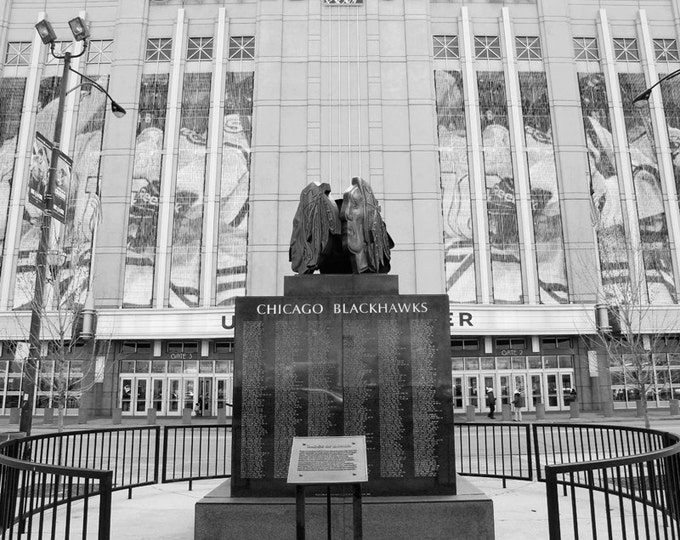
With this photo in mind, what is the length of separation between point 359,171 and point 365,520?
A: 2965 centimetres

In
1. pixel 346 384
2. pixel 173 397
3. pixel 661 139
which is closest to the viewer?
pixel 346 384

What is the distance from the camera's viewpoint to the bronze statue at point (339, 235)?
8.30m

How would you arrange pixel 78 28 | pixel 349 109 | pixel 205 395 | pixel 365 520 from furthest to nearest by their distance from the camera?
pixel 349 109 < pixel 205 395 < pixel 78 28 < pixel 365 520

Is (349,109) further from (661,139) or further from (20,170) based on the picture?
(20,170)

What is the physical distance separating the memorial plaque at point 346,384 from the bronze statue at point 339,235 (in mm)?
820

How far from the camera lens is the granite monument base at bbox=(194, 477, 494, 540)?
21.8 ft

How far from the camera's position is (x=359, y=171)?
35.0 metres

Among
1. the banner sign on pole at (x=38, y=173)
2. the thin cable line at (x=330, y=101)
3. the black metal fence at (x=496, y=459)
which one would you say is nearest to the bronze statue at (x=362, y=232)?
the black metal fence at (x=496, y=459)

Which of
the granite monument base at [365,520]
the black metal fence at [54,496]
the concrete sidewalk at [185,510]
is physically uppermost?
the black metal fence at [54,496]

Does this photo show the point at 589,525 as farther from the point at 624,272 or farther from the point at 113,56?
the point at 113,56

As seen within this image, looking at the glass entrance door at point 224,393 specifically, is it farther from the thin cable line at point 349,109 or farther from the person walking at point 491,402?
the person walking at point 491,402

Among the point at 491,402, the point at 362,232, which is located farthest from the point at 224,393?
the point at 362,232

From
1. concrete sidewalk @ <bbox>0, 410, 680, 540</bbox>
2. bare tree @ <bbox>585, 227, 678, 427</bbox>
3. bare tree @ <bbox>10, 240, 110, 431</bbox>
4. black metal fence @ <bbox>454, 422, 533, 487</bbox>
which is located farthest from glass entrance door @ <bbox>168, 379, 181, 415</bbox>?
concrete sidewalk @ <bbox>0, 410, 680, 540</bbox>

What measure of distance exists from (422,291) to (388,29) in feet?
55.3
